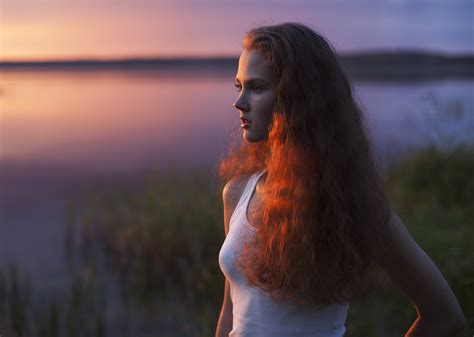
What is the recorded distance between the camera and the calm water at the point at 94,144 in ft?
25.6

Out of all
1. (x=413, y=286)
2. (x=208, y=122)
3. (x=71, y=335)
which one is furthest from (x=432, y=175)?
(x=208, y=122)

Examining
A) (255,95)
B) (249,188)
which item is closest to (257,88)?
(255,95)

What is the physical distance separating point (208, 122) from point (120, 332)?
17.3 m

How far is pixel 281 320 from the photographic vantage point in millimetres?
1668

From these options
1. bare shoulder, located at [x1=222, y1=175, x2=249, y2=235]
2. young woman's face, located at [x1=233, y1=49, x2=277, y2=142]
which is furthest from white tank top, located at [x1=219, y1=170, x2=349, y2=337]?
young woman's face, located at [x1=233, y1=49, x2=277, y2=142]

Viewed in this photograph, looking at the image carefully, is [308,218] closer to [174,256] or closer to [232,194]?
[232,194]

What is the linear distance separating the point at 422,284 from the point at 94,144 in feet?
50.5

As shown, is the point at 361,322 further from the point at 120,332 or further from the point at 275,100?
the point at 275,100

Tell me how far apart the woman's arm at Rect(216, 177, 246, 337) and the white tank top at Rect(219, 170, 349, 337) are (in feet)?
0.41

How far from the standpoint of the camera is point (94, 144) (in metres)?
16.4

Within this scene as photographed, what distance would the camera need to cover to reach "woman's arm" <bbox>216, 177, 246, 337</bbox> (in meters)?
→ 1.92

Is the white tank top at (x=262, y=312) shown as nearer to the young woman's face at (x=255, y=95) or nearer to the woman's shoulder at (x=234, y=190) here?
the woman's shoulder at (x=234, y=190)

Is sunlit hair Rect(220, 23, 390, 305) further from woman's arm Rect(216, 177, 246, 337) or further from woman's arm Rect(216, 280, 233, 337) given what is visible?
woman's arm Rect(216, 280, 233, 337)

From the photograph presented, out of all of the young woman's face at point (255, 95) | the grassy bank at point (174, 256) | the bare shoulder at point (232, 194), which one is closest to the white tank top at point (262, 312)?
the bare shoulder at point (232, 194)
